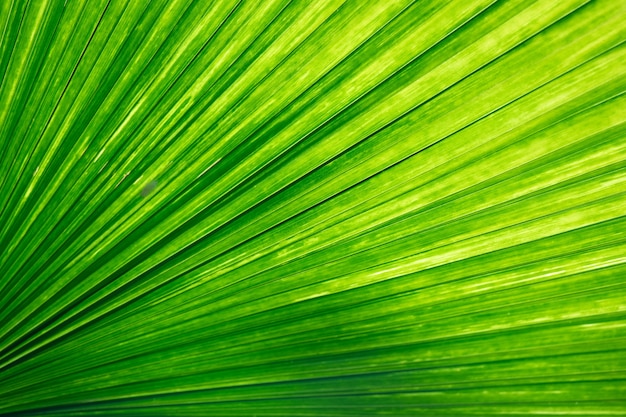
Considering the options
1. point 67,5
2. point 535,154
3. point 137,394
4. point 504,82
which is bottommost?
point 137,394

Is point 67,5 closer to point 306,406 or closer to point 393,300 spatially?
point 393,300

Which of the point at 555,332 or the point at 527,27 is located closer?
the point at 527,27

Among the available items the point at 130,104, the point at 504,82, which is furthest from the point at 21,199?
the point at 504,82

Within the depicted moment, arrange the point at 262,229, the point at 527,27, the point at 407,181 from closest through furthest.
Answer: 1. the point at 527,27
2. the point at 407,181
3. the point at 262,229

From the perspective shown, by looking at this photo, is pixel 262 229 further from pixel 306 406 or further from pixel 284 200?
pixel 306 406

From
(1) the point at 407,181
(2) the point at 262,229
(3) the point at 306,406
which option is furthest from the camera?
(3) the point at 306,406

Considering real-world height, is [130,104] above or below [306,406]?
above
